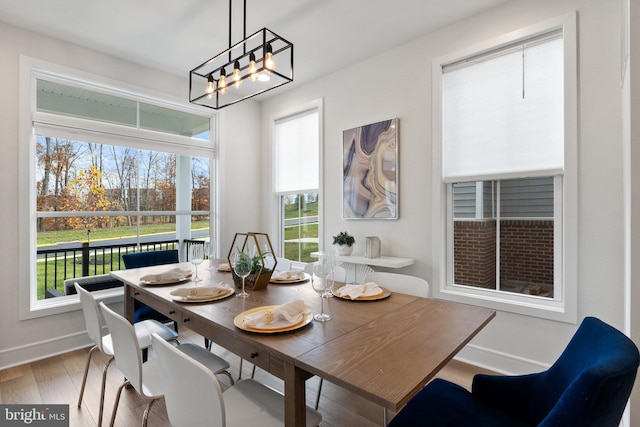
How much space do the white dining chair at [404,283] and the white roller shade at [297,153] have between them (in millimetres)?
1926

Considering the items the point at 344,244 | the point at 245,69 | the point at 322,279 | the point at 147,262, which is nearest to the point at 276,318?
the point at 322,279

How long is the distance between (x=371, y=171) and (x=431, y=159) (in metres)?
0.62

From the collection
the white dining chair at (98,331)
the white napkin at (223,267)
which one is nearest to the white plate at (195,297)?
the white dining chair at (98,331)

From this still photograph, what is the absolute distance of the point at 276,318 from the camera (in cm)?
135

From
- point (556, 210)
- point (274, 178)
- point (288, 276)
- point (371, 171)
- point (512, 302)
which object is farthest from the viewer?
point (274, 178)

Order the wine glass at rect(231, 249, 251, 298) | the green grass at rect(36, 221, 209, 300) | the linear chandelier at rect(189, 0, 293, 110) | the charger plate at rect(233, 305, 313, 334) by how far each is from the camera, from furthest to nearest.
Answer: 1. the green grass at rect(36, 221, 209, 300)
2. the linear chandelier at rect(189, 0, 293, 110)
3. the wine glass at rect(231, 249, 251, 298)
4. the charger plate at rect(233, 305, 313, 334)

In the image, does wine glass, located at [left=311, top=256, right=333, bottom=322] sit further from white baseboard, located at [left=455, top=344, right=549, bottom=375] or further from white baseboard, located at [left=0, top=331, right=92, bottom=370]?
white baseboard, located at [left=0, top=331, right=92, bottom=370]

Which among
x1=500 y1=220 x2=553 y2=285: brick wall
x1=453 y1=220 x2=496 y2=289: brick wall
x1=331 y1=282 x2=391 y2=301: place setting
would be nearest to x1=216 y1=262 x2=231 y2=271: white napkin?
x1=331 y1=282 x2=391 y2=301: place setting

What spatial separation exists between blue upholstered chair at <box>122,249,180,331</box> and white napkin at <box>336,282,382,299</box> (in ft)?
5.98

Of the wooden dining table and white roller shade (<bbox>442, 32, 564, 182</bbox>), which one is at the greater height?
white roller shade (<bbox>442, 32, 564, 182</bbox>)

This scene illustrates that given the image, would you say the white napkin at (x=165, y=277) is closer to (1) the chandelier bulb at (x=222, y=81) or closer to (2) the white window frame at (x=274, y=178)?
(1) the chandelier bulb at (x=222, y=81)

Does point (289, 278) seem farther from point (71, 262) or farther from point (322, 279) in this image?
point (71, 262)

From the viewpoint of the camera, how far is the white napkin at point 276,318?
1.30 metres

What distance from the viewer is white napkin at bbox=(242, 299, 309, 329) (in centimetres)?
130
